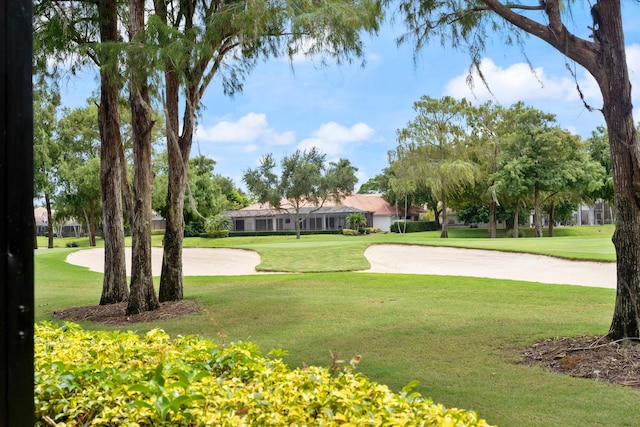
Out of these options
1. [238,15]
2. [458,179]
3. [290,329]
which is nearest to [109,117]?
A: [238,15]

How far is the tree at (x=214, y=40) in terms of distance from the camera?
9.18 m

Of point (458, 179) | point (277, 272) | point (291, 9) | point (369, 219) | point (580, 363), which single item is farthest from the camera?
point (369, 219)

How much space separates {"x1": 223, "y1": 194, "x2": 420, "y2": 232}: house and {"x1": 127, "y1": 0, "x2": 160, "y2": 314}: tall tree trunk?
158ft

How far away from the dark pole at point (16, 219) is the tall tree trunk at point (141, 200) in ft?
30.3

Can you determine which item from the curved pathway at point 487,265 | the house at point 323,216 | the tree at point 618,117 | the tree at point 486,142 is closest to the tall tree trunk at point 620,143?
the tree at point 618,117

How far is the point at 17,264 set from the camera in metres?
1.73

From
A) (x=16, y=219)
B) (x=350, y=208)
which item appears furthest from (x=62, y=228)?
(x=16, y=219)

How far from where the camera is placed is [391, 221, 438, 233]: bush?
56.9m

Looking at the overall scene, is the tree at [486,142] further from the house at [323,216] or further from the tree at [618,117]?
the tree at [618,117]

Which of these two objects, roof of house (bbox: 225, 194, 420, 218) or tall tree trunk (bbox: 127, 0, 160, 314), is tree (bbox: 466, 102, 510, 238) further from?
tall tree trunk (bbox: 127, 0, 160, 314)

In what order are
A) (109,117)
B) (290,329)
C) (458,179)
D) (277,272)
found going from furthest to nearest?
1. (458,179)
2. (277,272)
3. (109,117)
4. (290,329)

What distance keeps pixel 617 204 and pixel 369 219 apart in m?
57.7

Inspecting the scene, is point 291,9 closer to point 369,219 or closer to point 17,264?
point 17,264

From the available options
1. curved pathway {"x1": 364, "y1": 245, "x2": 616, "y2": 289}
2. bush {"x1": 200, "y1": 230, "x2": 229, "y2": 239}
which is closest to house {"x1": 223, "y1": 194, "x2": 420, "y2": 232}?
bush {"x1": 200, "y1": 230, "x2": 229, "y2": 239}
